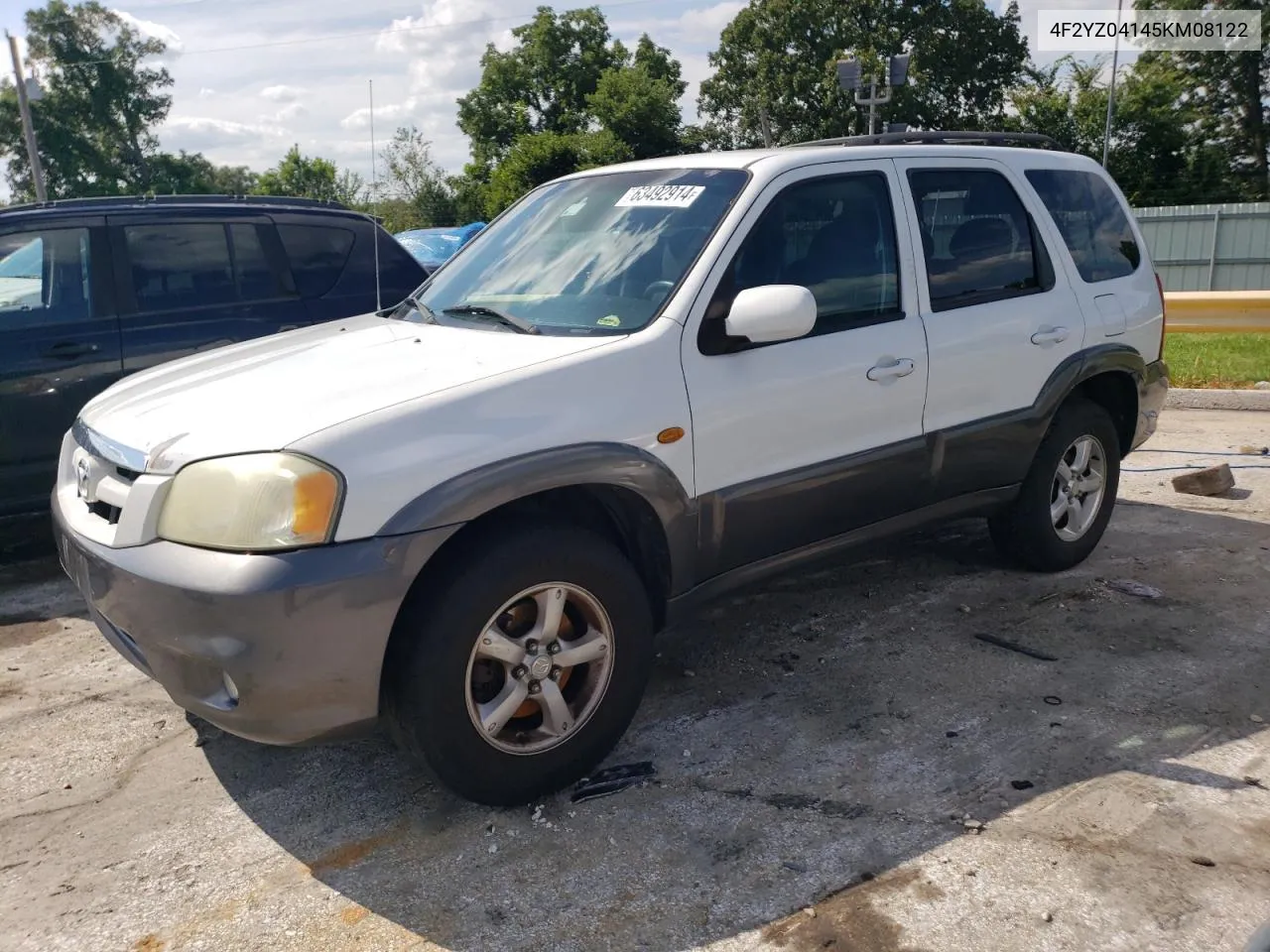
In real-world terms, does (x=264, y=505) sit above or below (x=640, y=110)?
below

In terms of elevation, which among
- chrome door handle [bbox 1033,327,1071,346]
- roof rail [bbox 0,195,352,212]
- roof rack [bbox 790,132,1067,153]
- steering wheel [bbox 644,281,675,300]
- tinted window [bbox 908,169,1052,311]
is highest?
roof rack [bbox 790,132,1067,153]

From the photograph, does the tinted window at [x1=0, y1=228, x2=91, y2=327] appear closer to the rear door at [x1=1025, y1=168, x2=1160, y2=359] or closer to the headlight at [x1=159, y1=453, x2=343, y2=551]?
the headlight at [x1=159, y1=453, x2=343, y2=551]

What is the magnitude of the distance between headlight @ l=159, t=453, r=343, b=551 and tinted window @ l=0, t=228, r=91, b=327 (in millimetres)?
3181

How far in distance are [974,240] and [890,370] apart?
0.87m

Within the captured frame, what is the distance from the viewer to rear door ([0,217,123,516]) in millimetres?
4938

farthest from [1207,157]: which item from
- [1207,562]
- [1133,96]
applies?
[1207,562]

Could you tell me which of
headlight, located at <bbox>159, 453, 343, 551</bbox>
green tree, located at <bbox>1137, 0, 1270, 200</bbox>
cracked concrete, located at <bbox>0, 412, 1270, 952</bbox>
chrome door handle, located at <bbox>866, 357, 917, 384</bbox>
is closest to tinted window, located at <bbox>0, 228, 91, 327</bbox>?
cracked concrete, located at <bbox>0, 412, 1270, 952</bbox>

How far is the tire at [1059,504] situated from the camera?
4562 millimetres

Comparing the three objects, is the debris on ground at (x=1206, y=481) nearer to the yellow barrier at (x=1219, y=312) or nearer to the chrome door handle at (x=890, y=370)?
the chrome door handle at (x=890, y=370)

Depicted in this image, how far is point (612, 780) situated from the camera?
3174 mm

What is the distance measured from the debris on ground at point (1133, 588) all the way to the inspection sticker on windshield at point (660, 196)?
274cm

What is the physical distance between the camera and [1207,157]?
38.9 m

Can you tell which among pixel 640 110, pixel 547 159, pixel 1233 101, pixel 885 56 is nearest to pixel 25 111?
pixel 547 159

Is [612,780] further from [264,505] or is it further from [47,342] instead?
[47,342]
